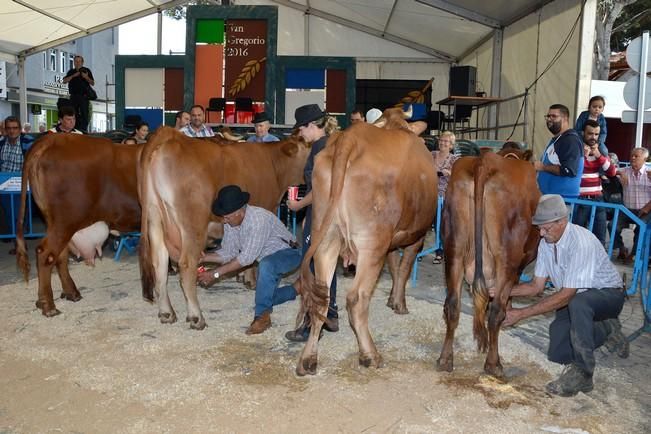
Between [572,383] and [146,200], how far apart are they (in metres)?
3.53

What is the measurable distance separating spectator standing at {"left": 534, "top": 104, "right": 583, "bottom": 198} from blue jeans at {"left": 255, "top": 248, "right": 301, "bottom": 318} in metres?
2.71

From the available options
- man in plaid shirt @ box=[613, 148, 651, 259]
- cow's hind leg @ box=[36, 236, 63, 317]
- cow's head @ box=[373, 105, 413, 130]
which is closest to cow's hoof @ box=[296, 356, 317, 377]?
cow's head @ box=[373, 105, 413, 130]

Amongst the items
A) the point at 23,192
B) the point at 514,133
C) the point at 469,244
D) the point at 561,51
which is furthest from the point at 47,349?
the point at 514,133

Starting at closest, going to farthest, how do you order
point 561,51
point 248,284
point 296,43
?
point 248,284 → point 561,51 → point 296,43

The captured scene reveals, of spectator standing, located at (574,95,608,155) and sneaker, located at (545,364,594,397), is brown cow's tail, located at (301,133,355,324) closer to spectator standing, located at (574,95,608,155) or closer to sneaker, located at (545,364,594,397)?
sneaker, located at (545,364,594,397)

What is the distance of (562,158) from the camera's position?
5.86 meters

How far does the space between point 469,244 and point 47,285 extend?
3.80 metres

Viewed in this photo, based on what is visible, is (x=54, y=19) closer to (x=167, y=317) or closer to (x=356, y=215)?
(x=167, y=317)

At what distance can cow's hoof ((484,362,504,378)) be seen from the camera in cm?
403

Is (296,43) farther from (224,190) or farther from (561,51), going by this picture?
(224,190)

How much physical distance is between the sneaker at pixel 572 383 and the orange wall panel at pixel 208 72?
1133 centimetres

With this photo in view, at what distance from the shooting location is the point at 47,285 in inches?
211

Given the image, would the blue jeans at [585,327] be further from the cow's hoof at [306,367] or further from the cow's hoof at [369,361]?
the cow's hoof at [306,367]

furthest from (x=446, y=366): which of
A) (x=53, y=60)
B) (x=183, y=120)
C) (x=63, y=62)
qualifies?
(x=63, y=62)
